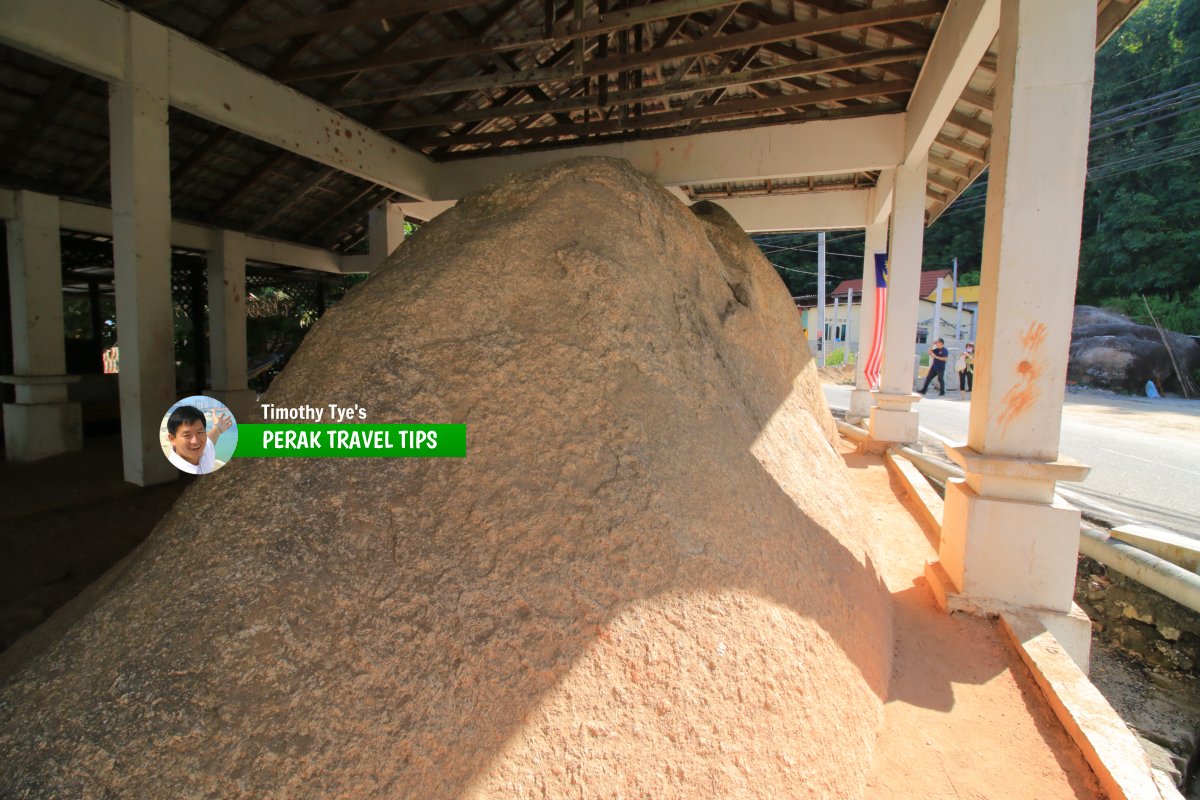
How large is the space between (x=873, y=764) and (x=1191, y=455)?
340 inches

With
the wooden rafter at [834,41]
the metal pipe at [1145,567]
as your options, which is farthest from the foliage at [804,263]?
the metal pipe at [1145,567]

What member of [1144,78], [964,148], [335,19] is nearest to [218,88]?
[335,19]

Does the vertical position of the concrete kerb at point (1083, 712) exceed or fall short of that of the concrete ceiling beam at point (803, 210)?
it falls short

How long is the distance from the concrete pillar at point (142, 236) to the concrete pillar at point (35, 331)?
2876mm

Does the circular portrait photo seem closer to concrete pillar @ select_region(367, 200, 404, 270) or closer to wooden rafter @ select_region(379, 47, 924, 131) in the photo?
wooden rafter @ select_region(379, 47, 924, 131)

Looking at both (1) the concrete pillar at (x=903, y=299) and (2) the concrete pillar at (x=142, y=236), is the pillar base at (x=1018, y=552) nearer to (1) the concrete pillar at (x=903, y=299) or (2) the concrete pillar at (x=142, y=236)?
(1) the concrete pillar at (x=903, y=299)

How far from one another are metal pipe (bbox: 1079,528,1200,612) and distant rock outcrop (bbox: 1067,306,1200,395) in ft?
46.8

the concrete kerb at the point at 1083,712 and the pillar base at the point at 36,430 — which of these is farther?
the pillar base at the point at 36,430

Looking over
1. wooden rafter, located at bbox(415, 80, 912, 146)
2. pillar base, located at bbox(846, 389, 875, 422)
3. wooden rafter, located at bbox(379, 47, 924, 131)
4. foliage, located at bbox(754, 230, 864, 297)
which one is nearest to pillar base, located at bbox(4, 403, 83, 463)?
wooden rafter, located at bbox(379, 47, 924, 131)

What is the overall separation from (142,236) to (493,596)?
159 inches

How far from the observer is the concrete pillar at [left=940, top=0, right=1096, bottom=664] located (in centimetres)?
261

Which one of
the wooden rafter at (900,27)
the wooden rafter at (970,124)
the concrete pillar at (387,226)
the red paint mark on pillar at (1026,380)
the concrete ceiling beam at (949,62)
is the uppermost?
the wooden rafter at (900,27)

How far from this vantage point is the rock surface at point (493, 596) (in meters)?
1.19

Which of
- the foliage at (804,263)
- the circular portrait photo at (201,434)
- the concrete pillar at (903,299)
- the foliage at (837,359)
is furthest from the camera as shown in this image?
the foliage at (804,263)
